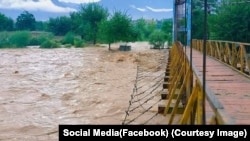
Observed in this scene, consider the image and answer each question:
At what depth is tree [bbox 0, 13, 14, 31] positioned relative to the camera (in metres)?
57.6

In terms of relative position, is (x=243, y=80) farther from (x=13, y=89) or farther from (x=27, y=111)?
(x=13, y=89)

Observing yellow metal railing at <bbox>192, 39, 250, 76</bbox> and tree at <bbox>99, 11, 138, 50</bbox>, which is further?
tree at <bbox>99, 11, 138, 50</bbox>

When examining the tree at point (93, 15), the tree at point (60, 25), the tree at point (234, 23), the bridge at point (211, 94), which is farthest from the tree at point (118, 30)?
the bridge at point (211, 94)

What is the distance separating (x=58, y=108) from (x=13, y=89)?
503 centimetres

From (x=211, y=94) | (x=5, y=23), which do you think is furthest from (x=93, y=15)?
(x=211, y=94)

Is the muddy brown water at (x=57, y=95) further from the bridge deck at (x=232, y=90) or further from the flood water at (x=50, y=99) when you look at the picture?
the bridge deck at (x=232, y=90)

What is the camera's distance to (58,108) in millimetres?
11883

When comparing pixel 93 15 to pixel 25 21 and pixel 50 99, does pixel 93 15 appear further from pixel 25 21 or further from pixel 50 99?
pixel 50 99

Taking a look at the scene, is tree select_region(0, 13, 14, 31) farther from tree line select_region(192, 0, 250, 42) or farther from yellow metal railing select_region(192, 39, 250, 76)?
yellow metal railing select_region(192, 39, 250, 76)

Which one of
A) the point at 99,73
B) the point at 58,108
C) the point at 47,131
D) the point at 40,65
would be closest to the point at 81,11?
the point at 40,65

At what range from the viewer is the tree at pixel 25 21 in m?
62.5

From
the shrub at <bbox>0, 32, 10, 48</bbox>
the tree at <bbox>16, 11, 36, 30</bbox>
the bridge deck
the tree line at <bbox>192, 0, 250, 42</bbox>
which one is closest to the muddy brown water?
the bridge deck

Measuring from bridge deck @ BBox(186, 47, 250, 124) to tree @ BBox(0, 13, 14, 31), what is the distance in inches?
2089

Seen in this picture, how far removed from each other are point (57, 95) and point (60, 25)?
45.4 m
